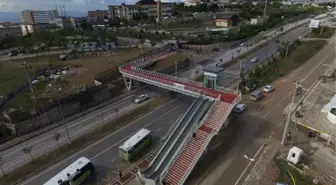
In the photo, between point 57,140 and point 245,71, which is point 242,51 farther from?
point 57,140

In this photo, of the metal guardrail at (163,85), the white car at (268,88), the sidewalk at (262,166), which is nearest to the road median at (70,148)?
the metal guardrail at (163,85)

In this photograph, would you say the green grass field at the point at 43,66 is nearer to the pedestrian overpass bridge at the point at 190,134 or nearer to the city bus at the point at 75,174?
the city bus at the point at 75,174

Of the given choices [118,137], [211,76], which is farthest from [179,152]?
[211,76]

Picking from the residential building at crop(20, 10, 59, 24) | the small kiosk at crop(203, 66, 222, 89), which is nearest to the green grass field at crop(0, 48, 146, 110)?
the small kiosk at crop(203, 66, 222, 89)

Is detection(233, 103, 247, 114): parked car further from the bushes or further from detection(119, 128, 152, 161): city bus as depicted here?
detection(119, 128, 152, 161): city bus

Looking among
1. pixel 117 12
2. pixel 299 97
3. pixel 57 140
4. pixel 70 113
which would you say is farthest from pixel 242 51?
pixel 117 12

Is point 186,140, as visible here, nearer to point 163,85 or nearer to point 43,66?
point 163,85
